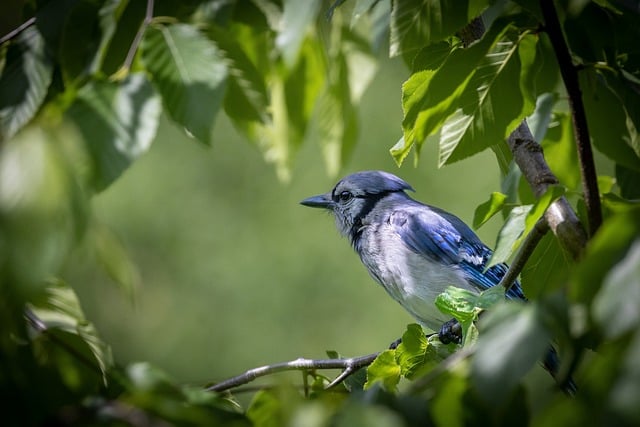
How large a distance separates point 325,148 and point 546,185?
43 centimetres

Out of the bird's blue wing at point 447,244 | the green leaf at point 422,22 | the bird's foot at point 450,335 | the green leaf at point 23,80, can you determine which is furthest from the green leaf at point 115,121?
the bird's blue wing at point 447,244

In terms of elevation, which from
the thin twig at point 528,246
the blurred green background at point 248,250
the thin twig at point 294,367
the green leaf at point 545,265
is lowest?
the blurred green background at point 248,250

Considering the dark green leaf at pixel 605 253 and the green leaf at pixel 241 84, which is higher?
the green leaf at pixel 241 84

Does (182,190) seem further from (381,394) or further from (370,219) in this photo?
(381,394)

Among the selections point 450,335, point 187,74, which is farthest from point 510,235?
point 450,335

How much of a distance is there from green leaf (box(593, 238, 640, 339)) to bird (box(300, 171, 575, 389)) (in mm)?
1733

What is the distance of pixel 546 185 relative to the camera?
1.52m

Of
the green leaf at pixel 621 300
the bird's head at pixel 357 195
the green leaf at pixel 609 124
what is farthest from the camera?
the bird's head at pixel 357 195

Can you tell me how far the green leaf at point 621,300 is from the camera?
0.71 m

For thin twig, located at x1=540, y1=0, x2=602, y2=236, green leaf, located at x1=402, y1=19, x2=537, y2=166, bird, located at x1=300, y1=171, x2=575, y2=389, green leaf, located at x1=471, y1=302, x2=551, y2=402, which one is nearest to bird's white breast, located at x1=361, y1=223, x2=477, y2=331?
bird, located at x1=300, y1=171, x2=575, y2=389

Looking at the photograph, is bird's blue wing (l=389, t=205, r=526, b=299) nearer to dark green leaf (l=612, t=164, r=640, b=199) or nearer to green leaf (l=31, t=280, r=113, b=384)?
dark green leaf (l=612, t=164, r=640, b=199)

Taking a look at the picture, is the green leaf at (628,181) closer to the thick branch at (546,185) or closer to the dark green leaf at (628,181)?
the dark green leaf at (628,181)

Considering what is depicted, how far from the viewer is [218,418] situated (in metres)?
0.91

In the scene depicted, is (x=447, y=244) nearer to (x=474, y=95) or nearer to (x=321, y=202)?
(x=321, y=202)
